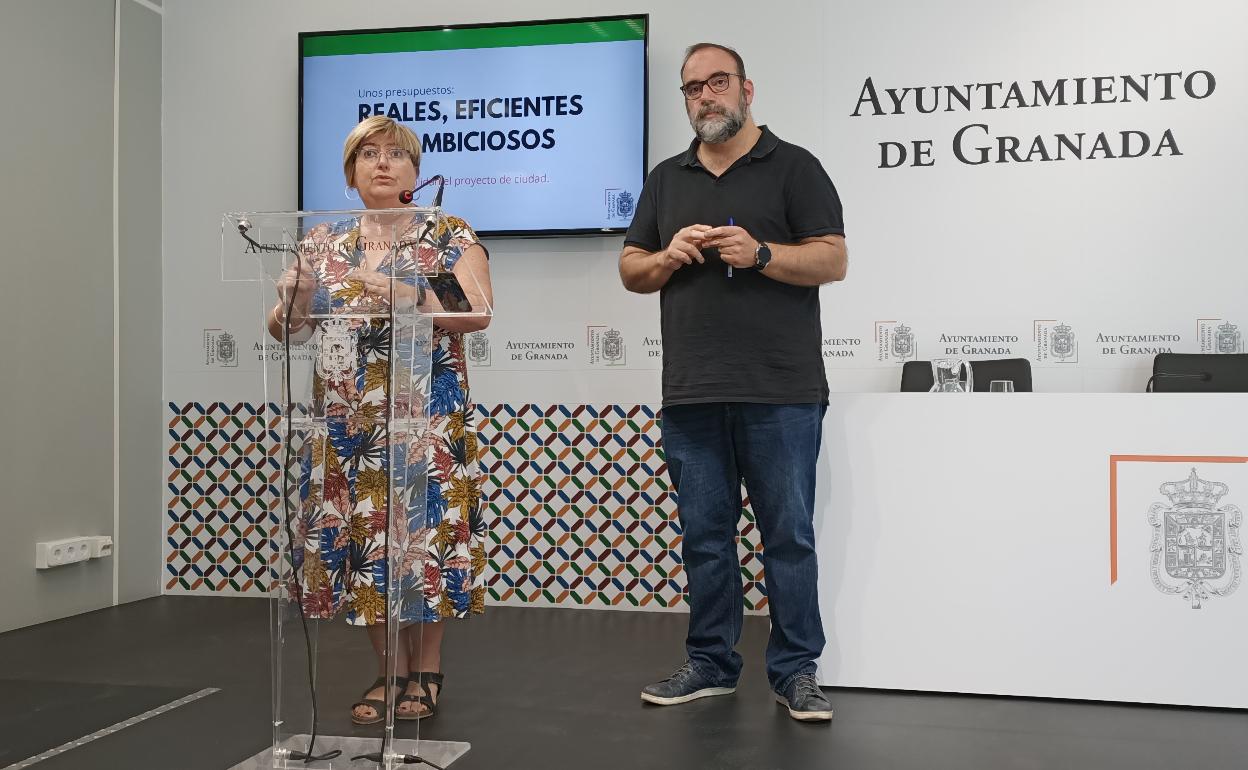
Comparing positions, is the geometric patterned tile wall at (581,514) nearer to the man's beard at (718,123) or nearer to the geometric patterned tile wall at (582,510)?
the geometric patterned tile wall at (582,510)

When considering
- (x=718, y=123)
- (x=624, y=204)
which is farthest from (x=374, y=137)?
(x=624, y=204)

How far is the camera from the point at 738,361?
2.80 meters

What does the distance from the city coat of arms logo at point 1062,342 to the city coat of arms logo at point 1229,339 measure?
0.48m

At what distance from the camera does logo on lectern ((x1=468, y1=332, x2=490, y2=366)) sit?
14.7 ft

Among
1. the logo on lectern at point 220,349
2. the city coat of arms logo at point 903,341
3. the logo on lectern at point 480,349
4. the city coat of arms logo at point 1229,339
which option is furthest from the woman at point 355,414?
the city coat of arms logo at point 1229,339

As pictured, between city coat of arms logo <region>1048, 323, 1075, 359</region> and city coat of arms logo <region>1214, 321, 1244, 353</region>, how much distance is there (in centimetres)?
48

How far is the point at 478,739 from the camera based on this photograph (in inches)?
101

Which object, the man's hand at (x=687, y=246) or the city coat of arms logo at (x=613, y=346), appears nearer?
the man's hand at (x=687, y=246)

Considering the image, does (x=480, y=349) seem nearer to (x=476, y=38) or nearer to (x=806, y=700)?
(x=476, y=38)

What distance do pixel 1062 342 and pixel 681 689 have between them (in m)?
2.05

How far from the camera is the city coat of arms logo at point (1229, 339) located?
3889mm

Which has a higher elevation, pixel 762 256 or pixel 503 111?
pixel 503 111

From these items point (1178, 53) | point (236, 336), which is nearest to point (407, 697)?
point (236, 336)

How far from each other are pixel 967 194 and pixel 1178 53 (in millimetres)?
861
